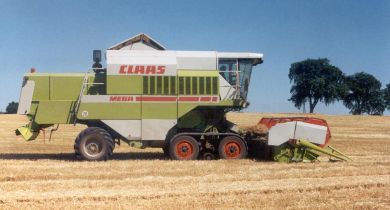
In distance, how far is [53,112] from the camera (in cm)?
1571

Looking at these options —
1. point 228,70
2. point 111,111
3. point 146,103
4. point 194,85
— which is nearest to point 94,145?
point 111,111

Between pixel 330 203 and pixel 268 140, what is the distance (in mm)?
6543

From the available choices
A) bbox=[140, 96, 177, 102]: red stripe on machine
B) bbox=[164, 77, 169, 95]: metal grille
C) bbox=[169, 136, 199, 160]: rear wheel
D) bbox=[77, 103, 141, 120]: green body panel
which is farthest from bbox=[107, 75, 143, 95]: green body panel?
bbox=[169, 136, 199, 160]: rear wheel

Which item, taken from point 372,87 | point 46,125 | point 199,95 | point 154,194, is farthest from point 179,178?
point 372,87

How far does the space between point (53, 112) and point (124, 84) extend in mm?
→ 2273

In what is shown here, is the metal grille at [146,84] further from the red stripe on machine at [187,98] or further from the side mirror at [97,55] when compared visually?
the side mirror at [97,55]

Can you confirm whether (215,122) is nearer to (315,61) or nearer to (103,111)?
(103,111)

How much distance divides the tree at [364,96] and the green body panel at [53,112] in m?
81.3

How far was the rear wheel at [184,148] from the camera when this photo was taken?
15.6 m

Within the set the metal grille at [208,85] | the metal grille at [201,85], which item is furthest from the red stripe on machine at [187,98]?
the metal grille at [208,85]

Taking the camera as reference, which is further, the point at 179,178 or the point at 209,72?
the point at 209,72

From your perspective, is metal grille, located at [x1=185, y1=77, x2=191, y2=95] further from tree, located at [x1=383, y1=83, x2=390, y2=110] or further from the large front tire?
tree, located at [x1=383, y1=83, x2=390, y2=110]

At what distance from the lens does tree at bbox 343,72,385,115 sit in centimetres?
9194

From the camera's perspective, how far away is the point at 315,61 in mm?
89188
